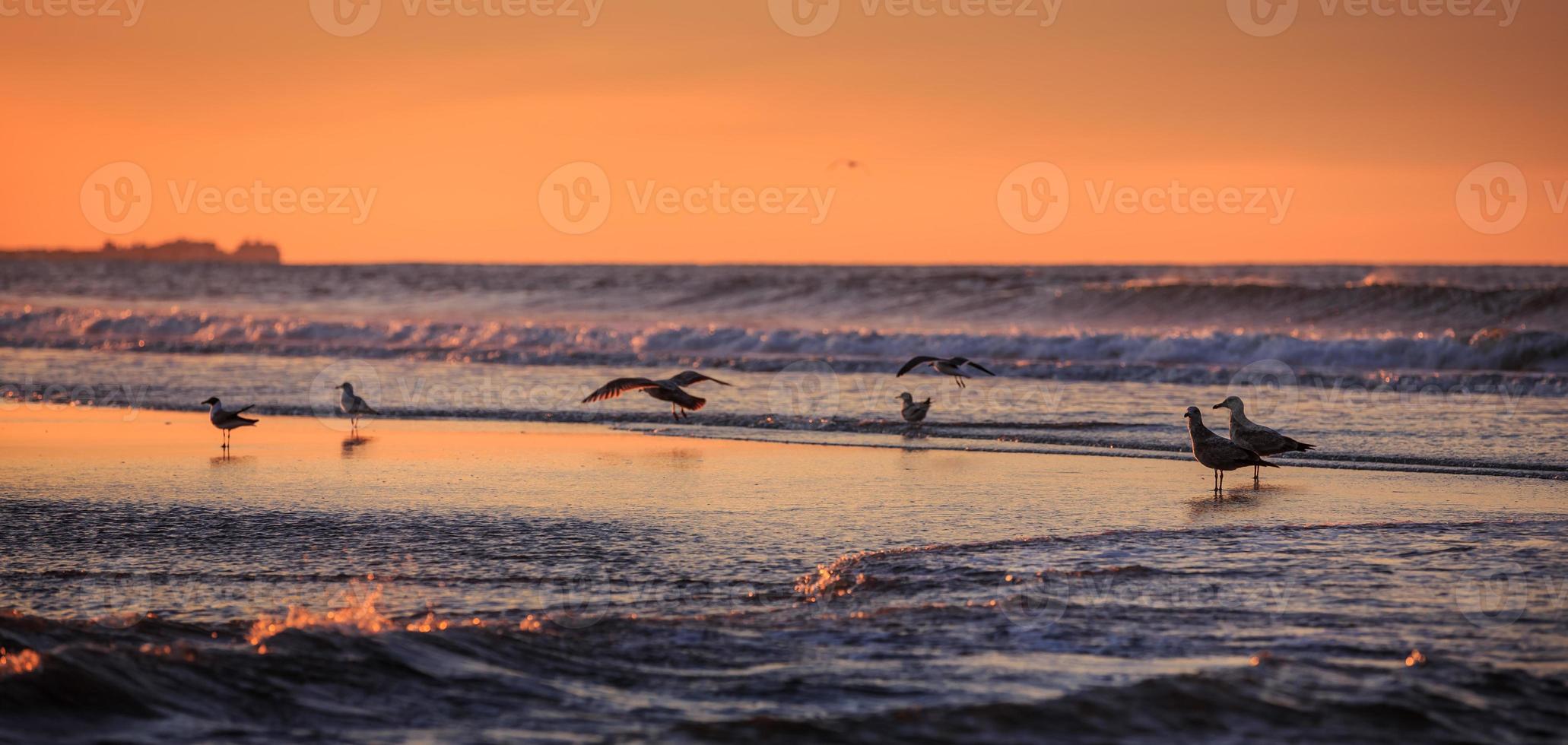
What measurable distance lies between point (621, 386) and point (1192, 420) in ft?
21.8

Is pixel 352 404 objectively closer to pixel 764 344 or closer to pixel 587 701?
pixel 587 701

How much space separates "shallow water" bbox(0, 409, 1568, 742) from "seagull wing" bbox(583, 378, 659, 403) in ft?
13.5

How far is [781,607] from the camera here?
6949 millimetres

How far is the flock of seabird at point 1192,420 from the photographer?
11.8 metres

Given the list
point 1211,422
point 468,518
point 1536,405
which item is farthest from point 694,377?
point 1536,405

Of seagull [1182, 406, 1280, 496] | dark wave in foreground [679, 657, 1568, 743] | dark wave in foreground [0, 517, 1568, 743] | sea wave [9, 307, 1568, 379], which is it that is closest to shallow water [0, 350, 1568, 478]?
seagull [1182, 406, 1280, 496]

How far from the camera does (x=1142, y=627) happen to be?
→ 6.45m

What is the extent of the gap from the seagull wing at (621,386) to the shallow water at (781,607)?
413 cm

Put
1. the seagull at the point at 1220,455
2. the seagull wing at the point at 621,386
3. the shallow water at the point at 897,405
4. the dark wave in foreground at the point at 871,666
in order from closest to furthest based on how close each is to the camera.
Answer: the dark wave in foreground at the point at 871,666 < the seagull at the point at 1220,455 < the shallow water at the point at 897,405 < the seagull wing at the point at 621,386

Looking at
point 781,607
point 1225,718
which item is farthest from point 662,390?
point 1225,718

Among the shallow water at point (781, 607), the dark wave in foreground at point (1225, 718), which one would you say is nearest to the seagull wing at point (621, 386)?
the shallow water at point (781, 607)

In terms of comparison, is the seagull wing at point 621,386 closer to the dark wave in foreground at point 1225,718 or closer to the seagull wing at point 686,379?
the seagull wing at point 686,379

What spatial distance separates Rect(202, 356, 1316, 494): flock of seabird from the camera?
→ 11.8m

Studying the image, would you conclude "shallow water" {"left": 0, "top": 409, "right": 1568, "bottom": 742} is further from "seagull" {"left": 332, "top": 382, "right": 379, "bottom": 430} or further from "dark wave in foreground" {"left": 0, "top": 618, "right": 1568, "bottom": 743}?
"seagull" {"left": 332, "top": 382, "right": 379, "bottom": 430}
